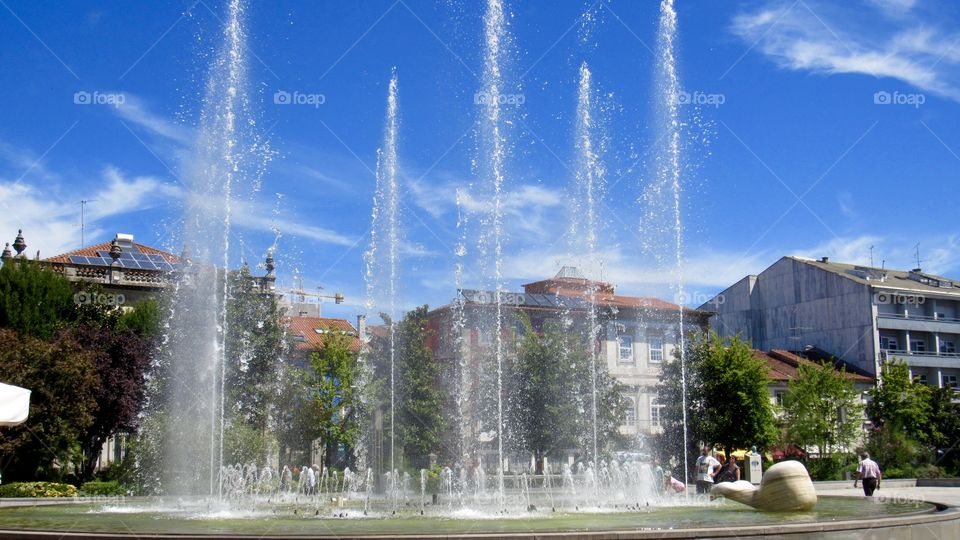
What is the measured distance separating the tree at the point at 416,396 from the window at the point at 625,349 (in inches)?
727

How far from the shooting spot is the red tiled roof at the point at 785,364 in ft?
203

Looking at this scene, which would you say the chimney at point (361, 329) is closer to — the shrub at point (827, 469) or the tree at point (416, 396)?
the tree at point (416, 396)

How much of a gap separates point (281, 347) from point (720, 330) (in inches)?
1725

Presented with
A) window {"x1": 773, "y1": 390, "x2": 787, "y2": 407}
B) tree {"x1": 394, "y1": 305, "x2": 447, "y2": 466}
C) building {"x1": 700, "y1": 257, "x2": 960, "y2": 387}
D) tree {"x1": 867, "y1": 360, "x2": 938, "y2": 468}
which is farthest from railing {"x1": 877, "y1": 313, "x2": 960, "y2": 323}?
tree {"x1": 394, "y1": 305, "x2": 447, "y2": 466}

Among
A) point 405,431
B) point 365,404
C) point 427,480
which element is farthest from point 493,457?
point 427,480

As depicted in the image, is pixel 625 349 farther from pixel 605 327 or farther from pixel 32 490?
pixel 32 490

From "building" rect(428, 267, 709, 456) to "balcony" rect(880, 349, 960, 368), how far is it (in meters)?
14.8

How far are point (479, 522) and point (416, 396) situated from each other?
2993 cm

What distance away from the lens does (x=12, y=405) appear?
12.4 m

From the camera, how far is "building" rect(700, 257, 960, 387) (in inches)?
2680

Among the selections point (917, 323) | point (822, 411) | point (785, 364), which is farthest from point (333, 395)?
point (917, 323)

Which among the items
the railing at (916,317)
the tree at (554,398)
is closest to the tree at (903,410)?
the railing at (916,317)

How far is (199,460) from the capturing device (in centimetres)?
2947

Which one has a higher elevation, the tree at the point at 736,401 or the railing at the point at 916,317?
the railing at the point at 916,317
